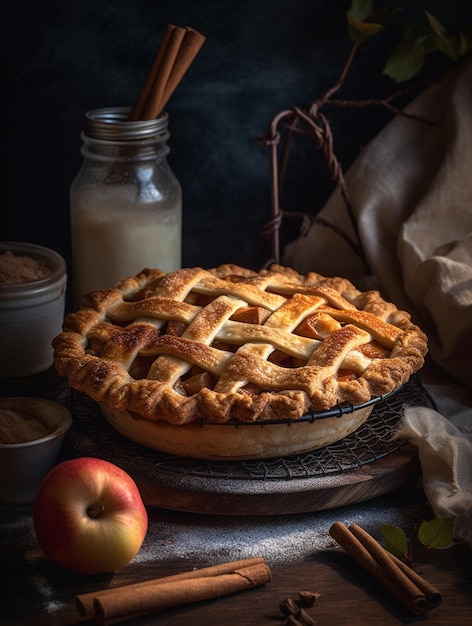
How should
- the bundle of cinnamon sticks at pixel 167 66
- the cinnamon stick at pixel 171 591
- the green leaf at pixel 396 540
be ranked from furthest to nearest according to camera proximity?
the bundle of cinnamon sticks at pixel 167 66
the green leaf at pixel 396 540
the cinnamon stick at pixel 171 591

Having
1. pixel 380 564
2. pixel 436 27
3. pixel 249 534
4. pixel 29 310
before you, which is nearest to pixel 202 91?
pixel 436 27

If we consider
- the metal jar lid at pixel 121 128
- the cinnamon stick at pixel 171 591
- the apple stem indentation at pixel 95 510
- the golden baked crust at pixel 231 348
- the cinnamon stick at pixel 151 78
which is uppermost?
the cinnamon stick at pixel 151 78

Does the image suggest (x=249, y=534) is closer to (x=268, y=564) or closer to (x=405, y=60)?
(x=268, y=564)

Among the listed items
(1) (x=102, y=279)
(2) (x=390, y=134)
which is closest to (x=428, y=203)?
(2) (x=390, y=134)

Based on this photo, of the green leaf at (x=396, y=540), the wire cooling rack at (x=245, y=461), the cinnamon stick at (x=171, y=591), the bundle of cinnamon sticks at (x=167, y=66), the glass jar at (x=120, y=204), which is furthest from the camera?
the glass jar at (x=120, y=204)

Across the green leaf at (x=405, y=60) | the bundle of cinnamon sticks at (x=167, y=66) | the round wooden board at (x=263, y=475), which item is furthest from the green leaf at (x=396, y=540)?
the green leaf at (x=405, y=60)

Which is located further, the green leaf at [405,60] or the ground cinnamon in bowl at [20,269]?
the green leaf at [405,60]

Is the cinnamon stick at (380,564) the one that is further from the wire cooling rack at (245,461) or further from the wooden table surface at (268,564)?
the wire cooling rack at (245,461)
